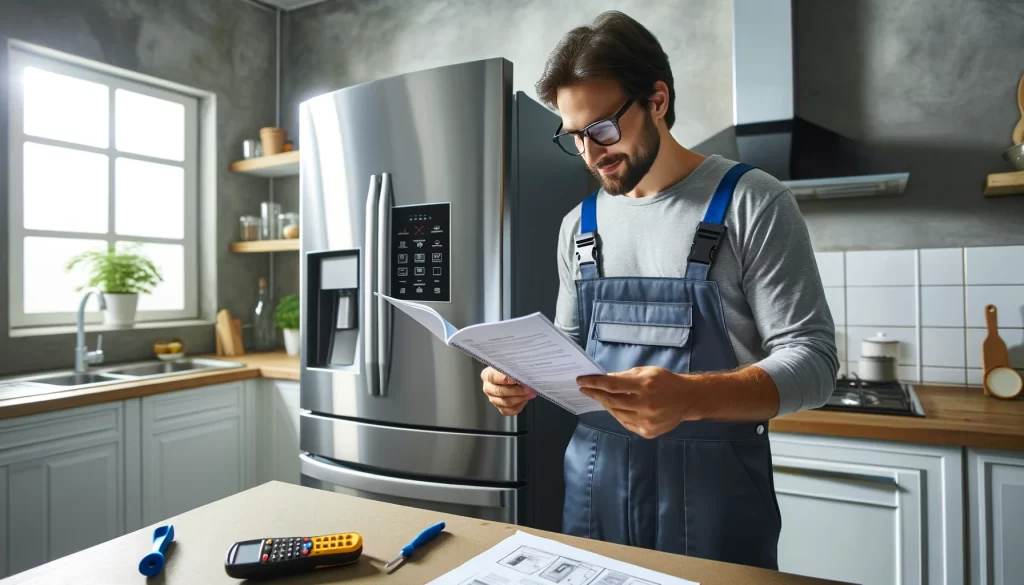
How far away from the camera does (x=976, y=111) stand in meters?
2.09

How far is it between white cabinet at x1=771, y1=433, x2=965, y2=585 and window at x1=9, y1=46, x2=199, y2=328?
8.83 ft

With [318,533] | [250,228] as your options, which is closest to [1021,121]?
[318,533]

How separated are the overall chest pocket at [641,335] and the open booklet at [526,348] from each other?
0.30 m

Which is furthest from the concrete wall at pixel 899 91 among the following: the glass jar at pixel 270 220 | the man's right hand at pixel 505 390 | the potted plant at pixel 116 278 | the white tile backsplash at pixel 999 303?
the potted plant at pixel 116 278

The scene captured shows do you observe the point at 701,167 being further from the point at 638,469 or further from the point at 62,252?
the point at 62,252

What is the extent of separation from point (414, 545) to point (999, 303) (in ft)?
6.74

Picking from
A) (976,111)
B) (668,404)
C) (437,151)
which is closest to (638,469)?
(668,404)

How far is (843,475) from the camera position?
5.60 ft

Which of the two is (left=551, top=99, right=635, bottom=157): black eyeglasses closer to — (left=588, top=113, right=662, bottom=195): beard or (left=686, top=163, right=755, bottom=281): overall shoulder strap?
(left=588, top=113, right=662, bottom=195): beard

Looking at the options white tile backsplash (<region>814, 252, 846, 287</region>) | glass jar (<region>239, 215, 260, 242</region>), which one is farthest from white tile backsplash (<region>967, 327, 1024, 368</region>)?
glass jar (<region>239, 215, 260, 242</region>)

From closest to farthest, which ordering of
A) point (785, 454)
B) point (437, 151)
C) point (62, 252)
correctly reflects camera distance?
point (785, 454) < point (437, 151) < point (62, 252)

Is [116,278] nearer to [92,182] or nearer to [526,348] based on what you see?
[92,182]

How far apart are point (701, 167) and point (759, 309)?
1.05ft

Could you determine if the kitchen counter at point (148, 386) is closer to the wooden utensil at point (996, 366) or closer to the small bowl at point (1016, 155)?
the wooden utensil at point (996, 366)
